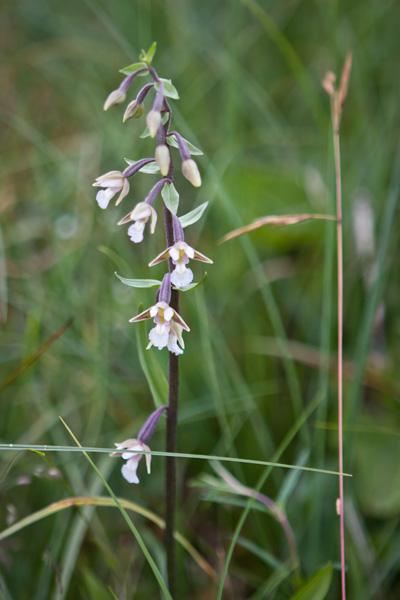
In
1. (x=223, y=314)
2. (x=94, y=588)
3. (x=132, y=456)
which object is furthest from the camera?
(x=223, y=314)

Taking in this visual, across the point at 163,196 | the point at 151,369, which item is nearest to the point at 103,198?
the point at 163,196

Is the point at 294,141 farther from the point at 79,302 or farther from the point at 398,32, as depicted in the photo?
the point at 79,302

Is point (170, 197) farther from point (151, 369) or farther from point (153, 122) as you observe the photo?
point (151, 369)

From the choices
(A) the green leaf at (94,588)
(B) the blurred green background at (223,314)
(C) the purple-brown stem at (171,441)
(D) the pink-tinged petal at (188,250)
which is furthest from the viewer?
(B) the blurred green background at (223,314)

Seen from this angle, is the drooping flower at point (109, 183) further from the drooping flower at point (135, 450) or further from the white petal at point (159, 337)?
the drooping flower at point (135, 450)

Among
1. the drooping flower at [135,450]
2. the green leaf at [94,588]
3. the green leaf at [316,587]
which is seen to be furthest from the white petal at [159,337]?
the green leaf at [94,588]

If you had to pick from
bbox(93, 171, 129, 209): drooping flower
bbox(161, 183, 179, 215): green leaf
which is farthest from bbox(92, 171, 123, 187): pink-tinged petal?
bbox(161, 183, 179, 215): green leaf
